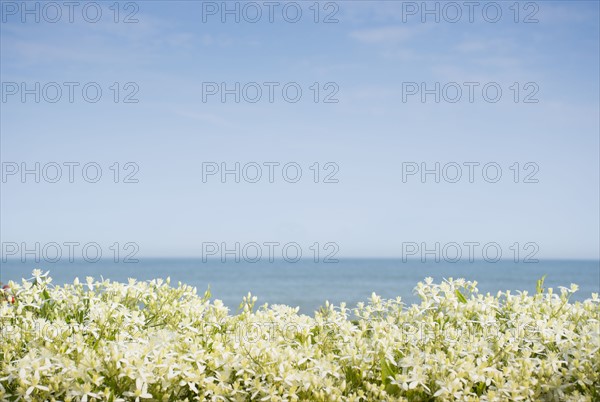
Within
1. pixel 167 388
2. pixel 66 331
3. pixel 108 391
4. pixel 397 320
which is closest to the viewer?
pixel 108 391

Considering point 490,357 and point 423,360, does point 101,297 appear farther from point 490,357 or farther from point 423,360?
point 490,357

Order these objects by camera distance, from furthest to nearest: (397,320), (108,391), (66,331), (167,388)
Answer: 1. (397,320)
2. (66,331)
3. (167,388)
4. (108,391)

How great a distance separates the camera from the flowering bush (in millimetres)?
3486

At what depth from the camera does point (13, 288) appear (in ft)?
15.4

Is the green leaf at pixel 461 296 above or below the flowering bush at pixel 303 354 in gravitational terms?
Answer: above

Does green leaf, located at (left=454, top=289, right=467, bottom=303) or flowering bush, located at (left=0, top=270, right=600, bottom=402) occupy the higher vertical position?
green leaf, located at (left=454, top=289, right=467, bottom=303)

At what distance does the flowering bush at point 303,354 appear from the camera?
349cm

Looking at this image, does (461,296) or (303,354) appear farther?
(461,296)

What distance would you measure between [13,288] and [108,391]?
1846mm

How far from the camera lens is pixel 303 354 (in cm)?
375

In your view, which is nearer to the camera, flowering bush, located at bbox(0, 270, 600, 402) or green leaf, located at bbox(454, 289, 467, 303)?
flowering bush, located at bbox(0, 270, 600, 402)

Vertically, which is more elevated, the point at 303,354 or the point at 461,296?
the point at 461,296

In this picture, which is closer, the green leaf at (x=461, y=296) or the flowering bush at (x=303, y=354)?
the flowering bush at (x=303, y=354)

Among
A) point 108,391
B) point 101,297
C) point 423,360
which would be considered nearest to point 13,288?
point 101,297
